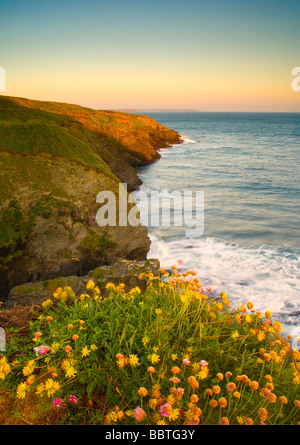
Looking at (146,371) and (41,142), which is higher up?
(41,142)

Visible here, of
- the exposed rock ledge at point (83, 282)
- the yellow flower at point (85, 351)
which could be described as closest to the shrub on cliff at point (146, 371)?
the yellow flower at point (85, 351)

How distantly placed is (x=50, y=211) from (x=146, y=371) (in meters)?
6.08

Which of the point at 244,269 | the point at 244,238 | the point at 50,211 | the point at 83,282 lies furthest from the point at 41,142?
the point at 244,238

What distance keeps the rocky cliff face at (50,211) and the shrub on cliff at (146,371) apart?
13.9 feet

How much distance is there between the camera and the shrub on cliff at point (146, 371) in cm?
239

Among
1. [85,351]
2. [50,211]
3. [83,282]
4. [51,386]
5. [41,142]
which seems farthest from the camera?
[41,142]

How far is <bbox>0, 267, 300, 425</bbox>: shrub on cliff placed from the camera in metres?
2.39

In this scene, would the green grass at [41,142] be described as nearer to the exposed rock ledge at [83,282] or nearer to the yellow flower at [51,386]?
the exposed rock ledge at [83,282]

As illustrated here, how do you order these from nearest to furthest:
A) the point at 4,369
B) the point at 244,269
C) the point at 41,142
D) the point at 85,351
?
the point at 4,369, the point at 85,351, the point at 41,142, the point at 244,269

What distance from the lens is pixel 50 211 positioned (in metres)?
7.87

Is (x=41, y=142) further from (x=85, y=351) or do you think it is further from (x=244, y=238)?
(x=244, y=238)

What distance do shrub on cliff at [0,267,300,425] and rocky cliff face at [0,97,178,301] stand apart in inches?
166

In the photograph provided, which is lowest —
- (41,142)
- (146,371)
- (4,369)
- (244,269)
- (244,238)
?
(244,269)

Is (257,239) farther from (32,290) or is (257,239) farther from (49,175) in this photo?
(32,290)
